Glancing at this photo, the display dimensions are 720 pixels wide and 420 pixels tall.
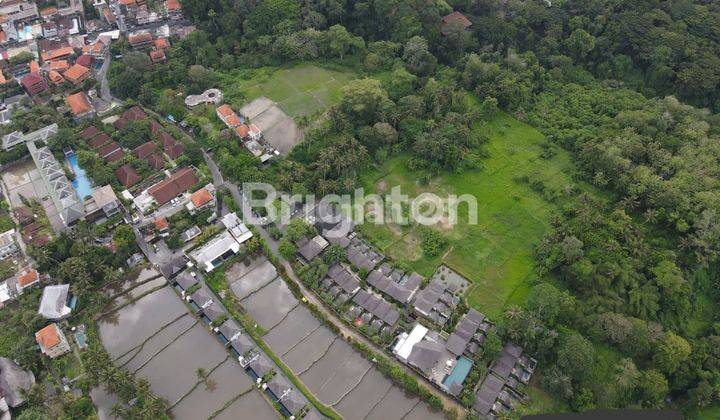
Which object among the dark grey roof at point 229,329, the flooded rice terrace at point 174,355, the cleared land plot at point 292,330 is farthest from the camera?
the cleared land plot at point 292,330

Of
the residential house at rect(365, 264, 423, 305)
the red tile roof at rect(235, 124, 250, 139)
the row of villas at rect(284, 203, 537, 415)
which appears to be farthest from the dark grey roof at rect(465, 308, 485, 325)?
the red tile roof at rect(235, 124, 250, 139)

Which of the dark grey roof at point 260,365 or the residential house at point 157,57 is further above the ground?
the residential house at point 157,57

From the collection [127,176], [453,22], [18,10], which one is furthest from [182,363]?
[18,10]

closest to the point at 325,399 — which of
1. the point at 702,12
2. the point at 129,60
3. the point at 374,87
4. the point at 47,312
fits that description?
the point at 47,312

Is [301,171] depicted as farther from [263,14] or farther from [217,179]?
[263,14]

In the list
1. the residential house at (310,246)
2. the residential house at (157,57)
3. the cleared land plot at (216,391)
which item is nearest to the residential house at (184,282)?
the cleared land plot at (216,391)

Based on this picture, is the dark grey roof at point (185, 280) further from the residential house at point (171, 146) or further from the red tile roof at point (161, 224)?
the residential house at point (171, 146)

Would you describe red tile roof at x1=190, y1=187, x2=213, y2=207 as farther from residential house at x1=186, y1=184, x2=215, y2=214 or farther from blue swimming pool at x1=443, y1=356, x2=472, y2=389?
blue swimming pool at x1=443, y1=356, x2=472, y2=389
